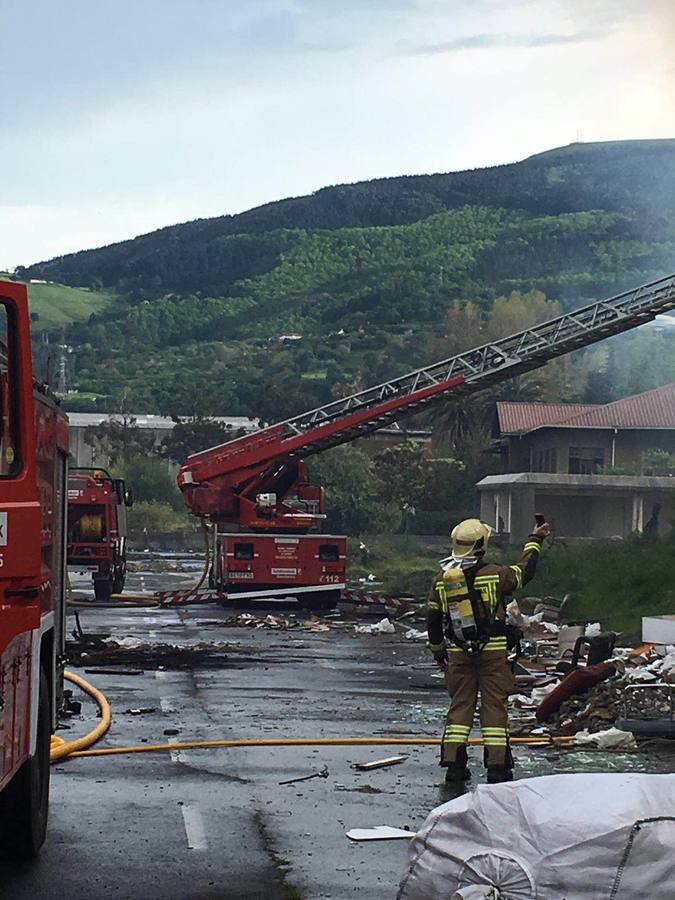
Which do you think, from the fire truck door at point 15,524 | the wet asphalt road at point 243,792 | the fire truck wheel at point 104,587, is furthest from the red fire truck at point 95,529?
the fire truck door at point 15,524

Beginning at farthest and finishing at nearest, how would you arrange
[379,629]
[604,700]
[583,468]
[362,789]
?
1. [583,468]
2. [379,629]
3. [604,700]
4. [362,789]

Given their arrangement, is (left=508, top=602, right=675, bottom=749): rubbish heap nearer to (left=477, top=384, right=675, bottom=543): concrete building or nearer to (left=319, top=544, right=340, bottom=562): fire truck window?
(left=319, top=544, right=340, bottom=562): fire truck window

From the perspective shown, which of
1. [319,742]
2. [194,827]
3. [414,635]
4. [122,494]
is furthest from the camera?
[122,494]

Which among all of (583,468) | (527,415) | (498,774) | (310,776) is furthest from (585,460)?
(498,774)

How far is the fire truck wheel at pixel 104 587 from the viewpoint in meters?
29.1

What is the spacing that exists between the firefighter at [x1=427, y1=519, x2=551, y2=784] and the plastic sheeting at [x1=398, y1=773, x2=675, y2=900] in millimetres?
3907

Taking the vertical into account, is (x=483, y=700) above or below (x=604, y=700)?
above

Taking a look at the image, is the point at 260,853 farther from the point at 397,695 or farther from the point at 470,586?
the point at 397,695

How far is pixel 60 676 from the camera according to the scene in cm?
916

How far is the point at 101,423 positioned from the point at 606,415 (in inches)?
1594

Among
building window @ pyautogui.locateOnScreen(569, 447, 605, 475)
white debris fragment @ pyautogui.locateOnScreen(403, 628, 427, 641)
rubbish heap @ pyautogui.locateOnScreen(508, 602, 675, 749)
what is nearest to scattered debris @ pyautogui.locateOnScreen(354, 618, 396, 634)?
white debris fragment @ pyautogui.locateOnScreen(403, 628, 427, 641)

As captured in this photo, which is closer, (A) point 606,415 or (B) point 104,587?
(B) point 104,587

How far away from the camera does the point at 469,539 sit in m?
9.43

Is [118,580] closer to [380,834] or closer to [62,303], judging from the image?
[380,834]
